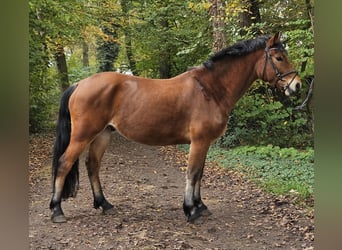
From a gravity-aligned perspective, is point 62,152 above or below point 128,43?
below

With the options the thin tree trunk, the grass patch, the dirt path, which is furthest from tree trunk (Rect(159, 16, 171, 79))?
the dirt path

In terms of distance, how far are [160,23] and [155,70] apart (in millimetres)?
1219

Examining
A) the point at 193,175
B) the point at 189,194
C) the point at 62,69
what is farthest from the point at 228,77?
the point at 62,69

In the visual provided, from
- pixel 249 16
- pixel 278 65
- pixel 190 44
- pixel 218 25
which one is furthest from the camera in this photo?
pixel 190 44

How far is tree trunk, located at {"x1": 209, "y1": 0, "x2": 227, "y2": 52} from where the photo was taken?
5520 millimetres

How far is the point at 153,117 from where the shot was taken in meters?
3.07

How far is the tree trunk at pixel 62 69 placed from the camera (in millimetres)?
6884

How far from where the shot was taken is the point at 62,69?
7.45 m

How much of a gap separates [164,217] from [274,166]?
2019 mm

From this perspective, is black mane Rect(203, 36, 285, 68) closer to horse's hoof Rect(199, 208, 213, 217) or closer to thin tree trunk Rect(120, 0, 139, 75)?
horse's hoof Rect(199, 208, 213, 217)

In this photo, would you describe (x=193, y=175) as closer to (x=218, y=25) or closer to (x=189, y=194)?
(x=189, y=194)

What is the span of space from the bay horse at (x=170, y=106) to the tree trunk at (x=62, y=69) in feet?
13.2

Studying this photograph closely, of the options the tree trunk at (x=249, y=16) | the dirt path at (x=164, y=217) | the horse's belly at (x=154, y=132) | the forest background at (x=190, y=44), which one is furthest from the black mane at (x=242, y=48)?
the tree trunk at (x=249, y=16)
